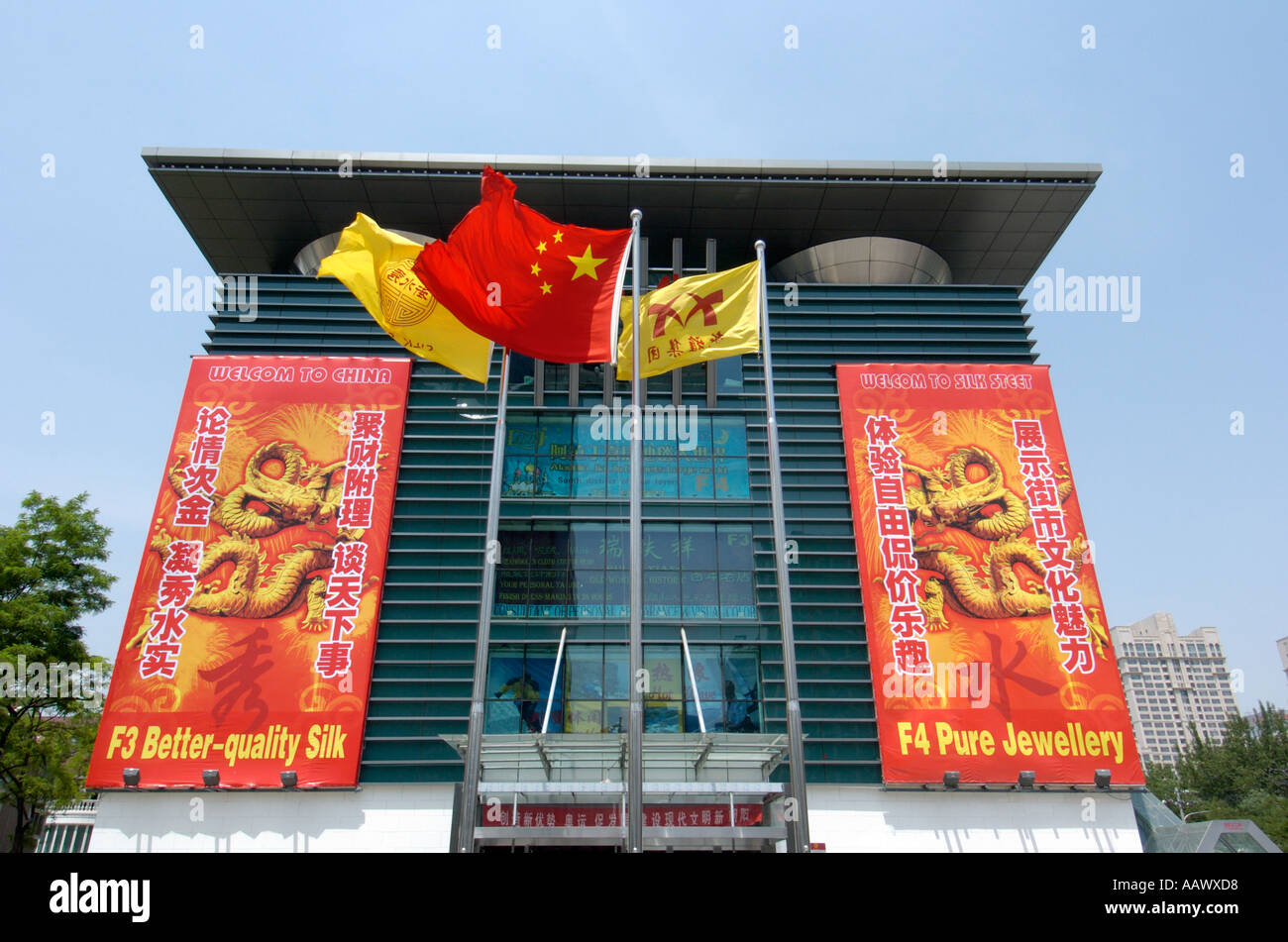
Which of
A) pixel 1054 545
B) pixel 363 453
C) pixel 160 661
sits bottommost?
pixel 160 661

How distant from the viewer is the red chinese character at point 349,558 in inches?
1008

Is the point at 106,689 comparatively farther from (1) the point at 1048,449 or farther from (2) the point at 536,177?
(1) the point at 1048,449

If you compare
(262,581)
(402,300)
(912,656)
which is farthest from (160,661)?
(912,656)

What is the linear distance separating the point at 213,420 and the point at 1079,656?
28.3 metres

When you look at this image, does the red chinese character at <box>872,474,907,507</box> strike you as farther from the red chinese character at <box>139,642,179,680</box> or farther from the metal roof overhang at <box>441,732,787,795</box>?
the red chinese character at <box>139,642,179,680</box>

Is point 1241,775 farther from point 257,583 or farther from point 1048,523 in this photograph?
point 257,583

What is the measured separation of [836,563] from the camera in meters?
26.6

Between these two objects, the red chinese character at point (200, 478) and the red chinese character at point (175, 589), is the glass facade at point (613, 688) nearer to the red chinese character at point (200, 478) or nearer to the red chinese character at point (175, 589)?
the red chinese character at point (175, 589)

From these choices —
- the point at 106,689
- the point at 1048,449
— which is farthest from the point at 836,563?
the point at 106,689

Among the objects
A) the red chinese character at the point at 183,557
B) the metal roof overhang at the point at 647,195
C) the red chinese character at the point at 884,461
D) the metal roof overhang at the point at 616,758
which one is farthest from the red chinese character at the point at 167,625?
the red chinese character at the point at 884,461

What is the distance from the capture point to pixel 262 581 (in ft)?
82.2

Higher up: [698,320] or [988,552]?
[698,320]

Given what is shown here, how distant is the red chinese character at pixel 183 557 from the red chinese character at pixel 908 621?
69.9 feet

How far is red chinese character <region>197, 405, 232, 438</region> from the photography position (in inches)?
1073
